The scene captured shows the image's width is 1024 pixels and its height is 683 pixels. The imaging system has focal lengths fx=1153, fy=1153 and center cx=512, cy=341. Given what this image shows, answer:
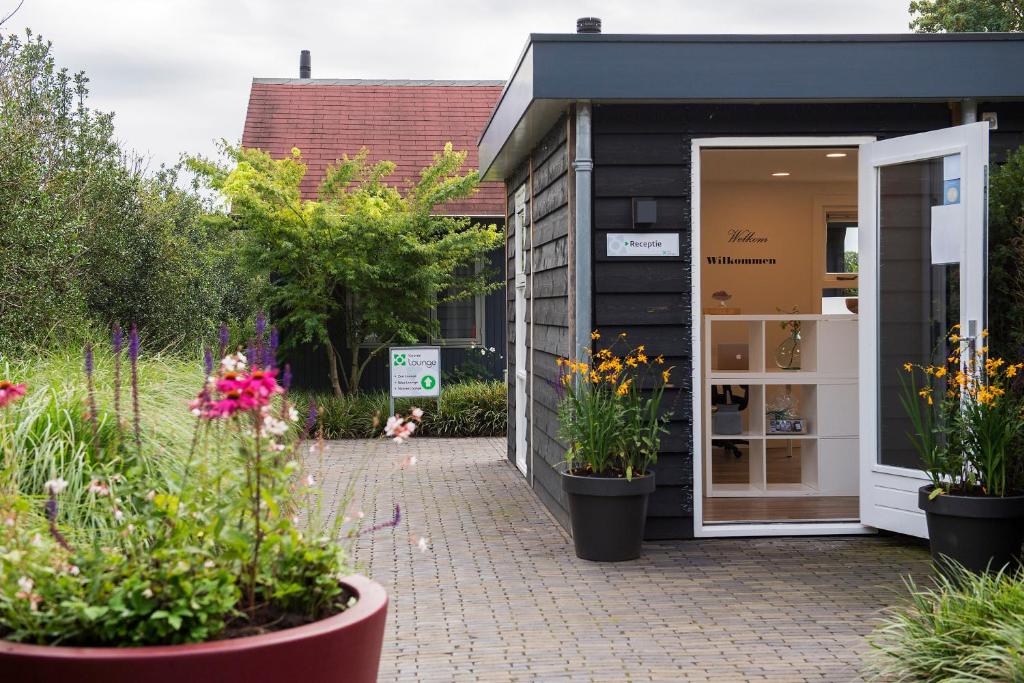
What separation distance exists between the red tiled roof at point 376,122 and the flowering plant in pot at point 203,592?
13.3 meters

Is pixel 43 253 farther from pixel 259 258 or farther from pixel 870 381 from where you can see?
pixel 870 381

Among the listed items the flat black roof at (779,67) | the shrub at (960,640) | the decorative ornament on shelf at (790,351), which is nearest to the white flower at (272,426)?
the shrub at (960,640)

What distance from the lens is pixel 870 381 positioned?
6.98 metres

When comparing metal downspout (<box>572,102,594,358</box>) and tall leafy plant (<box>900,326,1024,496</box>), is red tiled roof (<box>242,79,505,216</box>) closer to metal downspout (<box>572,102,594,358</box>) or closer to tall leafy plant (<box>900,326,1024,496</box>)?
metal downspout (<box>572,102,594,358</box>)

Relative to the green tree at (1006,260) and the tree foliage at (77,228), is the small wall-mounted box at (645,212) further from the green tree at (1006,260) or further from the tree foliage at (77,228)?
the tree foliage at (77,228)

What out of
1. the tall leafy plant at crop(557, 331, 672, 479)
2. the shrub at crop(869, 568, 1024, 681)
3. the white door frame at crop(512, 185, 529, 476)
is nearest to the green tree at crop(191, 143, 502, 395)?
the white door frame at crop(512, 185, 529, 476)

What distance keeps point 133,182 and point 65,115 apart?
151 centimetres

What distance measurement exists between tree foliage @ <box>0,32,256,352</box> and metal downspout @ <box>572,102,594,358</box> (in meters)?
4.60

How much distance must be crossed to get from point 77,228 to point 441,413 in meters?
4.89

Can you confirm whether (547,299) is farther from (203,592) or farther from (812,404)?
(203,592)

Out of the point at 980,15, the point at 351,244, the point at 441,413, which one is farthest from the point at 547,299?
the point at 980,15

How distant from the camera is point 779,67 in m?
6.73

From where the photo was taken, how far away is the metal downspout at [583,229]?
270 inches

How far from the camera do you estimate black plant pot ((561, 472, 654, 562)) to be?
6359mm
